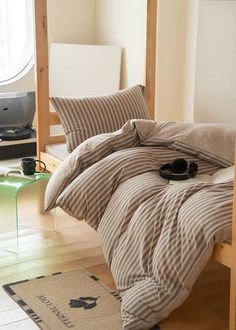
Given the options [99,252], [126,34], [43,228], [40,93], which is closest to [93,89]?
[126,34]

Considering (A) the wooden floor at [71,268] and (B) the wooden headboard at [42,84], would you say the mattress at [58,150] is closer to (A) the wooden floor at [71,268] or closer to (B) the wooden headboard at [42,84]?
(B) the wooden headboard at [42,84]

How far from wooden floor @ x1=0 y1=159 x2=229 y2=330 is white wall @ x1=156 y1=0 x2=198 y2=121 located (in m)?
1.46

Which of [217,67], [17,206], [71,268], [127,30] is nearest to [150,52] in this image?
[217,67]

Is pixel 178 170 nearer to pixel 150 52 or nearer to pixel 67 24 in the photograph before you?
pixel 150 52

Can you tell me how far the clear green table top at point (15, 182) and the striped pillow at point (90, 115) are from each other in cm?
34

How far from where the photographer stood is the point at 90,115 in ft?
9.72

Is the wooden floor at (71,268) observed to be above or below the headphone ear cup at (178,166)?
below

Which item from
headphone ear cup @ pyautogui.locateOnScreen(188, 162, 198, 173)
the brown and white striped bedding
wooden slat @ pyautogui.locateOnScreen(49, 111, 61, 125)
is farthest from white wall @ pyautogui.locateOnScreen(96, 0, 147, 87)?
headphone ear cup @ pyautogui.locateOnScreen(188, 162, 198, 173)

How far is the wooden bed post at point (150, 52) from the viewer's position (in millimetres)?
3414

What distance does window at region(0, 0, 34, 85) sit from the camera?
15.1ft

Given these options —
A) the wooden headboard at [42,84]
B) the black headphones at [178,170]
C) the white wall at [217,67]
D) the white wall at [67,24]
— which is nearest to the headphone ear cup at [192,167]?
the black headphones at [178,170]

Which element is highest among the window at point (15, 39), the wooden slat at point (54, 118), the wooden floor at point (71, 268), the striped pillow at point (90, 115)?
the window at point (15, 39)

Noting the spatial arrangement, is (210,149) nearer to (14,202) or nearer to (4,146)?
(14,202)

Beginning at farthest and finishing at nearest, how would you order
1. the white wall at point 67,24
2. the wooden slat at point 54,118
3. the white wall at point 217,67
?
the white wall at point 67,24
the white wall at point 217,67
the wooden slat at point 54,118
